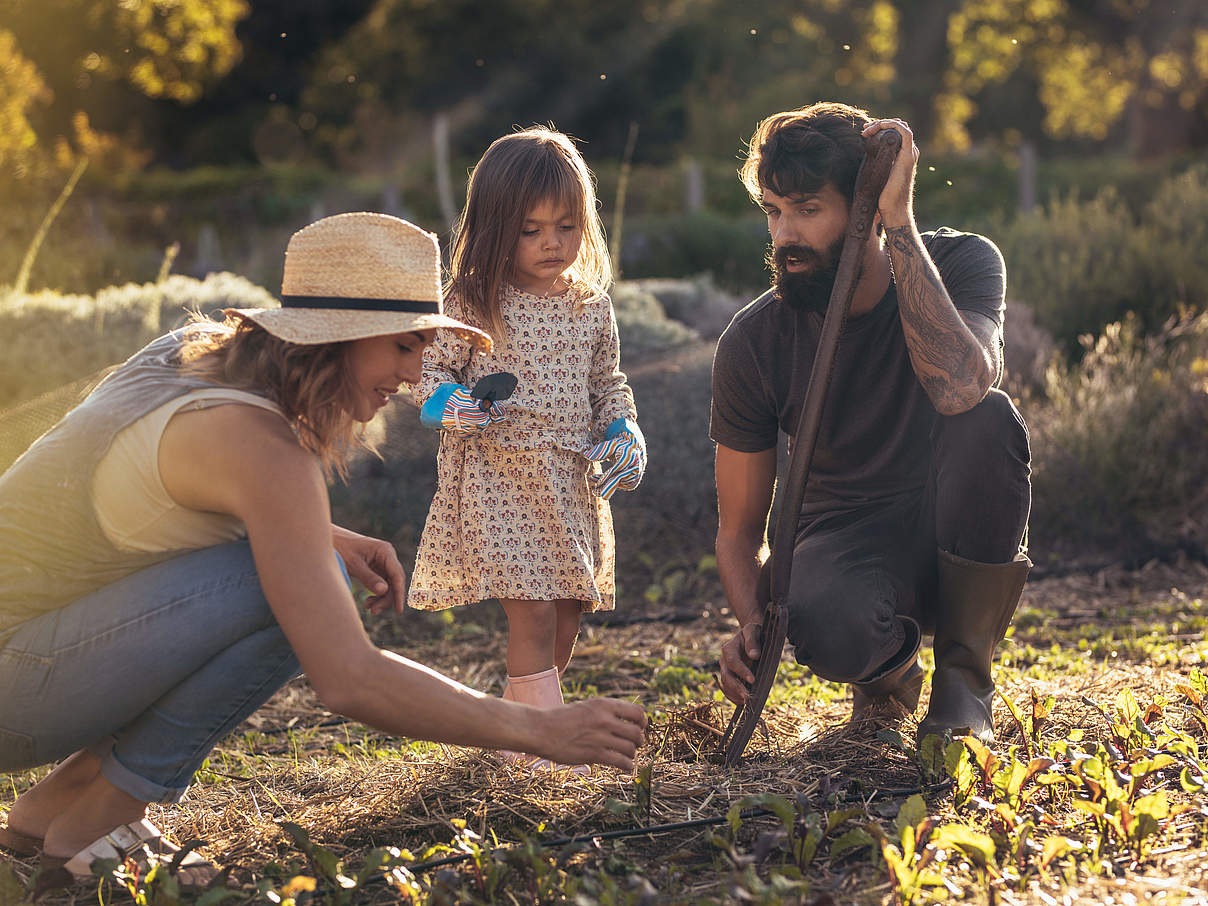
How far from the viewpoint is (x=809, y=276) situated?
2.94 meters

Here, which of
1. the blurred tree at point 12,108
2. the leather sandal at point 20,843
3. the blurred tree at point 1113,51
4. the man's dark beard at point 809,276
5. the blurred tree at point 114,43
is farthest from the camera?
the blurred tree at point 1113,51

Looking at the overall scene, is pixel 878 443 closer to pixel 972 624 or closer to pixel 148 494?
pixel 972 624

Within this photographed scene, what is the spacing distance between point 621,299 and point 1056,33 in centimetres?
2202

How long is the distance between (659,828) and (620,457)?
3.18 feet

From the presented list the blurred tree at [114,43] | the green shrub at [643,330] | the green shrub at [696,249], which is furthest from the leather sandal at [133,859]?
the green shrub at [696,249]

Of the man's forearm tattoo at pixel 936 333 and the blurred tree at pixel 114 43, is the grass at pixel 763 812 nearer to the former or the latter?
the man's forearm tattoo at pixel 936 333

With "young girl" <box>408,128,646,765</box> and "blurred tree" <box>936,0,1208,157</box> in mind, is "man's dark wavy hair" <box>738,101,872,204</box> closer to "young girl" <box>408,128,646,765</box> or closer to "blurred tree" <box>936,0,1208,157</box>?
"young girl" <box>408,128,646,765</box>

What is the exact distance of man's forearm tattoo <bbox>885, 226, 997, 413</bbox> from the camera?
274 centimetres

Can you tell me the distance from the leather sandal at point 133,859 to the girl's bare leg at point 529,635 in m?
0.97

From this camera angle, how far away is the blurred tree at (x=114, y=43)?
12.0m

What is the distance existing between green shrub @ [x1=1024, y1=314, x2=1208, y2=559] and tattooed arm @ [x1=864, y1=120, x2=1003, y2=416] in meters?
2.75

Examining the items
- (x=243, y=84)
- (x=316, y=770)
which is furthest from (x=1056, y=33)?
(x=316, y=770)

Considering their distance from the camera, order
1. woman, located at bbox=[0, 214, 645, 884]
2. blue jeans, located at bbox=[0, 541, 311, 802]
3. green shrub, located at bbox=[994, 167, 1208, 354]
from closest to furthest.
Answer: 1. woman, located at bbox=[0, 214, 645, 884]
2. blue jeans, located at bbox=[0, 541, 311, 802]
3. green shrub, located at bbox=[994, 167, 1208, 354]

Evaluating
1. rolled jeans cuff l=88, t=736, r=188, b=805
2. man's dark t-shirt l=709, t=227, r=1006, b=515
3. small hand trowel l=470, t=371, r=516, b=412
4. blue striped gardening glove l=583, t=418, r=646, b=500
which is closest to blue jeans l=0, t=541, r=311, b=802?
rolled jeans cuff l=88, t=736, r=188, b=805
